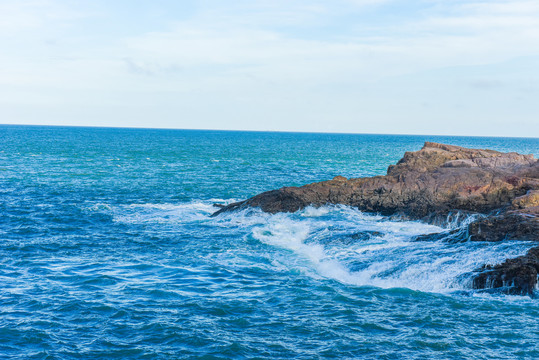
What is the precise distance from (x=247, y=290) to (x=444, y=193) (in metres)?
17.5

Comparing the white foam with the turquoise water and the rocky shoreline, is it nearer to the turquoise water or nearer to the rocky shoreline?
the turquoise water

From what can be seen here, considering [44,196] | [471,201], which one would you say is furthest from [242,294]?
[44,196]

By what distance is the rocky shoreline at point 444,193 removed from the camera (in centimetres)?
2400

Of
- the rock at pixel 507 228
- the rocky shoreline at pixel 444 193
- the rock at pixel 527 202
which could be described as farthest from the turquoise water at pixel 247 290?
the rock at pixel 527 202

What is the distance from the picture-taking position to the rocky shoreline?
78.7ft

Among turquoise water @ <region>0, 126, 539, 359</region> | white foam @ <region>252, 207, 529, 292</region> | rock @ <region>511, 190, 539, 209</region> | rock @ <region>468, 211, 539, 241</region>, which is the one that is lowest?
turquoise water @ <region>0, 126, 539, 359</region>

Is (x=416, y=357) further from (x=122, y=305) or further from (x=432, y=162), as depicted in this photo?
(x=432, y=162)

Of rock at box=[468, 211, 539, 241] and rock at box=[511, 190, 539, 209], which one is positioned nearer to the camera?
rock at box=[468, 211, 539, 241]

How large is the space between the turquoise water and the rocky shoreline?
3.99ft

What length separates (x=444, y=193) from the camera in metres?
31.7

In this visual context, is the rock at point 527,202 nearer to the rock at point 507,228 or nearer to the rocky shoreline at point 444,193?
the rocky shoreline at point 444,193

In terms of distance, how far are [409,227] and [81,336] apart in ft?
64.1

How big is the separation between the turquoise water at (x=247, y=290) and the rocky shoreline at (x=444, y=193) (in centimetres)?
122

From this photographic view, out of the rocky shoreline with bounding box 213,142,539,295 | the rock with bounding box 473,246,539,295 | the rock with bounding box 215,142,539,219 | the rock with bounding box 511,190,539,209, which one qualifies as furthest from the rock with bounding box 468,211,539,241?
the rock with bounding box 215,142,539,219
